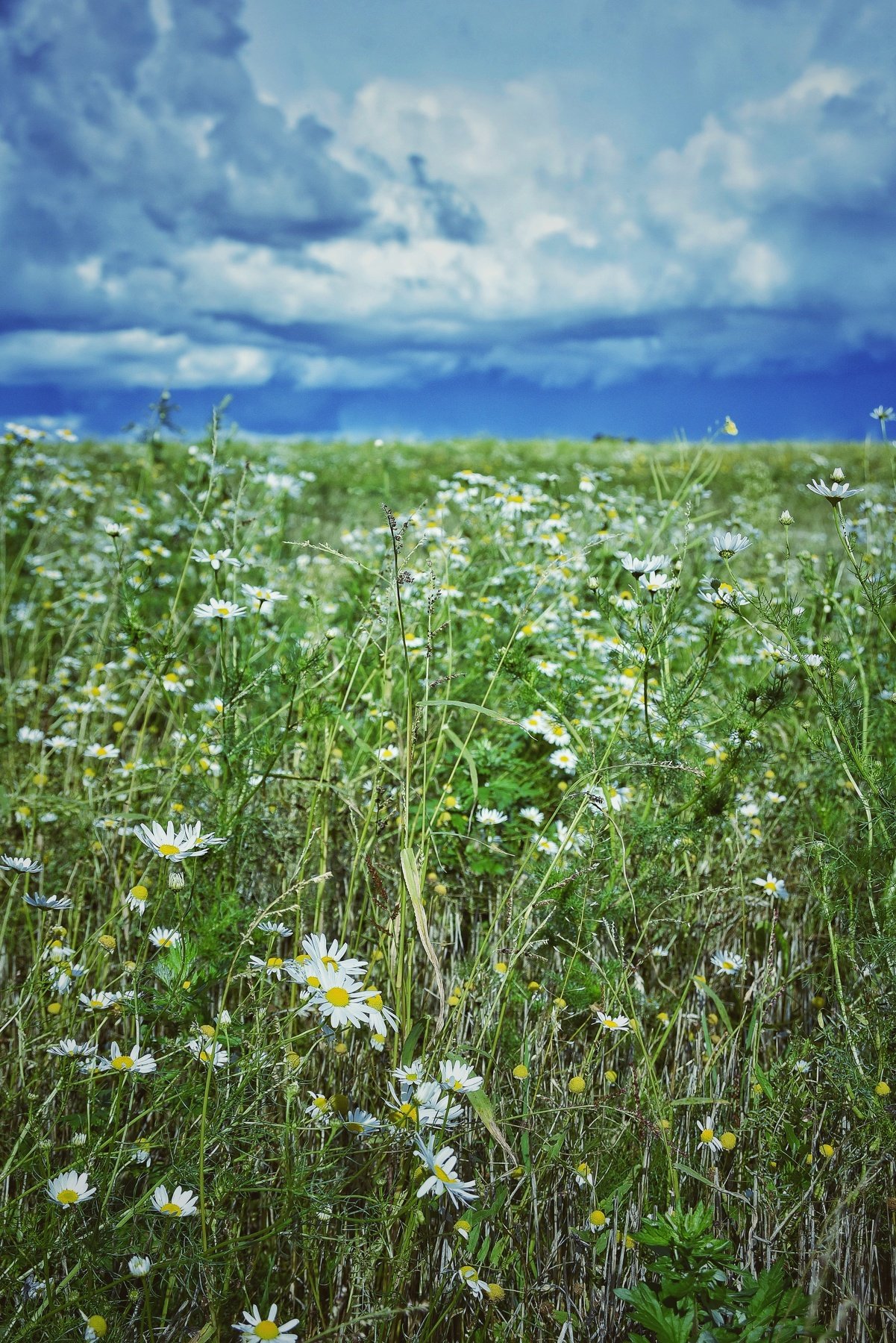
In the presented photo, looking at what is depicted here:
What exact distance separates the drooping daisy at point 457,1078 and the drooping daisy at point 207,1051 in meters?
0.35

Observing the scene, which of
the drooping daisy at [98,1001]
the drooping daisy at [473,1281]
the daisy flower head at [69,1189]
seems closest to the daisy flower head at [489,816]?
the drooping daisy at [98,1001]

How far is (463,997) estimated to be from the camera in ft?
4.80

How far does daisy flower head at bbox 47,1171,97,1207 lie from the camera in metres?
1.21

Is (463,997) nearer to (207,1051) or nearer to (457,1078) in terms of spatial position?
(457,1078)

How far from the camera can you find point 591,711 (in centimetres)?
292

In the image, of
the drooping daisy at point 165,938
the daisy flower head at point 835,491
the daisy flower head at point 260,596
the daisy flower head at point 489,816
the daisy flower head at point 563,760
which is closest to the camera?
the drooping daisy at point 165,938

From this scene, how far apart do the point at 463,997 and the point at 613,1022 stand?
378 mm

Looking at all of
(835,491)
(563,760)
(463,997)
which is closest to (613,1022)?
(463,997)

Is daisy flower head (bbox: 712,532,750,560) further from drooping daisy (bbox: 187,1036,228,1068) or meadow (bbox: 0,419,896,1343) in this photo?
drooping daisy (bbox: 187,1036,228,1068)

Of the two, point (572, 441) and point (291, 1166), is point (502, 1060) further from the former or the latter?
point (572, 441)

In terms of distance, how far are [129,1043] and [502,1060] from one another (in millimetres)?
715

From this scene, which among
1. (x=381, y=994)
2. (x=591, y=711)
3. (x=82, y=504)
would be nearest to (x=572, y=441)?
(x=82, y=504)

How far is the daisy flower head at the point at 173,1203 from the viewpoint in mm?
1246

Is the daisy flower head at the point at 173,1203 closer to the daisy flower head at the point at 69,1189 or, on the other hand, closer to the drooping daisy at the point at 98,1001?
the daisy flower head at the point at 69,1189
